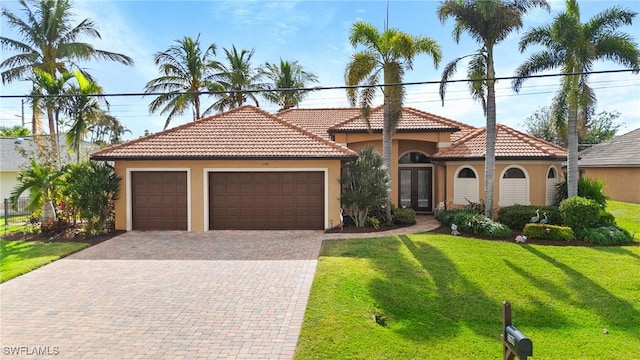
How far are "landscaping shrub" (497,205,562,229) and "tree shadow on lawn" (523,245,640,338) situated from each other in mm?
4569

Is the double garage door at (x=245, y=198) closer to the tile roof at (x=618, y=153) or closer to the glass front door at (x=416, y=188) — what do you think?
the glass front door at (x=416, y=188)

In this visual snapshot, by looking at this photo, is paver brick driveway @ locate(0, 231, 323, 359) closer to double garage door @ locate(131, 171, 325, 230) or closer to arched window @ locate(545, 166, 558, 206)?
double garage door @ locate(131, 171, 325, 230)

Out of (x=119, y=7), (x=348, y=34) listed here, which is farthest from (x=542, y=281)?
(x=119, y=7)

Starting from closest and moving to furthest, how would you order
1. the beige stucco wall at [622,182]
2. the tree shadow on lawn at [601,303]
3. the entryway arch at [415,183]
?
the tree shadow on lawn at [601,303] < the entryway arch at [415,183] < the beige stucco wall at [622,182]

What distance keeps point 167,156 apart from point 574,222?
15168 millimetres

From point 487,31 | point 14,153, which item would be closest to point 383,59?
point 487,31

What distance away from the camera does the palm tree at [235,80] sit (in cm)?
2734

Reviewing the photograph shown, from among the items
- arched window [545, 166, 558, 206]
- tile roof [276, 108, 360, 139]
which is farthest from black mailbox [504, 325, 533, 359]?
tile roof [276, 108, 360, 139]

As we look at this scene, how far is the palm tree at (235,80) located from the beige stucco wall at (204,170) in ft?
44.3

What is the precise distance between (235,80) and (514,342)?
27.2 meters

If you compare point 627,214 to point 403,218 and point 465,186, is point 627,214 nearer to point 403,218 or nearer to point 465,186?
point 465,186

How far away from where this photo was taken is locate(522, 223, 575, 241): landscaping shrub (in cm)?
1270

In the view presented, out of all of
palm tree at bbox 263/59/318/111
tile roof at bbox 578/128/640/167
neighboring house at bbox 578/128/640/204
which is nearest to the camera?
neighboring house at bbox 578/128/640/204

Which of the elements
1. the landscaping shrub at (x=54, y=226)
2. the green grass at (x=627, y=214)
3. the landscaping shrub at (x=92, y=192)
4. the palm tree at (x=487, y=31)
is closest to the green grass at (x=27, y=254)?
the landscaping shrub at (x=54, y=226)
